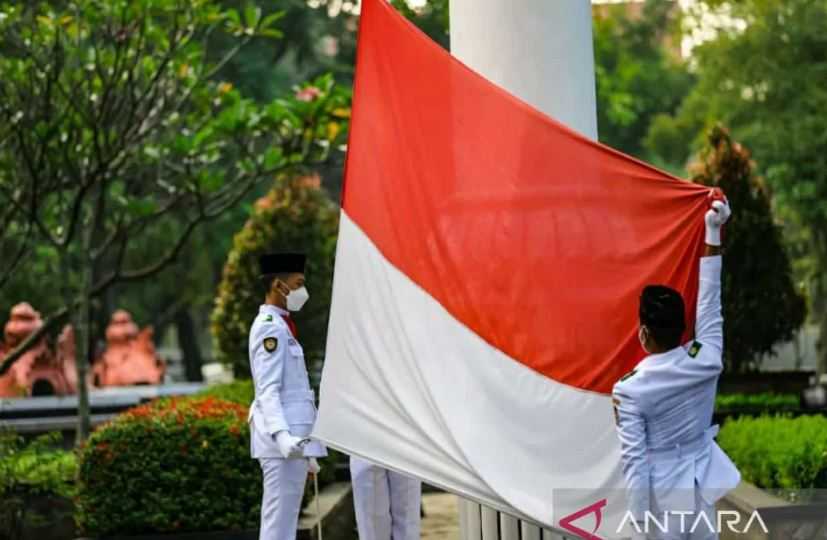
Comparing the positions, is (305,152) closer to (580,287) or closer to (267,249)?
(267,249)

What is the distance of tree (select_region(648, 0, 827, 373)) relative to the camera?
74.3 feet

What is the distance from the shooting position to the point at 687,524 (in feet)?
20.2

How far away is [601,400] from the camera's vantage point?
22.4ft

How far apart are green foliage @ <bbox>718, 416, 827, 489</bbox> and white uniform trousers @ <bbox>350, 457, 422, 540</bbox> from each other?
8.71 feet

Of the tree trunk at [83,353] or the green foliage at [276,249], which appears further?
the green foliage at [276,249]

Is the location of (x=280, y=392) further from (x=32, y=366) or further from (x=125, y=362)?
(x=125, y=362)

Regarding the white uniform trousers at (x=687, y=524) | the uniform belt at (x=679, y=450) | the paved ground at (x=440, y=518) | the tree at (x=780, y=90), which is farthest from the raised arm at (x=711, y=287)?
the tree at (x=780, y=90)

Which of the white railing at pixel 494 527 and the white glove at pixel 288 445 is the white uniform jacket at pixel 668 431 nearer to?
the white railing at pixel 494 527

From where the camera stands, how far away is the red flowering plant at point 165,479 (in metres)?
11.0

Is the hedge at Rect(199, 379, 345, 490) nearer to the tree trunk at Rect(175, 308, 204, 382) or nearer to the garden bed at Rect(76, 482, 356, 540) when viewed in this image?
the garden bed at Rect(76, 482, 356, 540)

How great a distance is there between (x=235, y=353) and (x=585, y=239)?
1172 centimetres

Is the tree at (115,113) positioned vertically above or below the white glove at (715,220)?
above

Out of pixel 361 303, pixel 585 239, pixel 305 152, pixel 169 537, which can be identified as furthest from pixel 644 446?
pixel 305 152

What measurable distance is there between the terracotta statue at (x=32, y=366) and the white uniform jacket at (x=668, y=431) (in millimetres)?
15896
